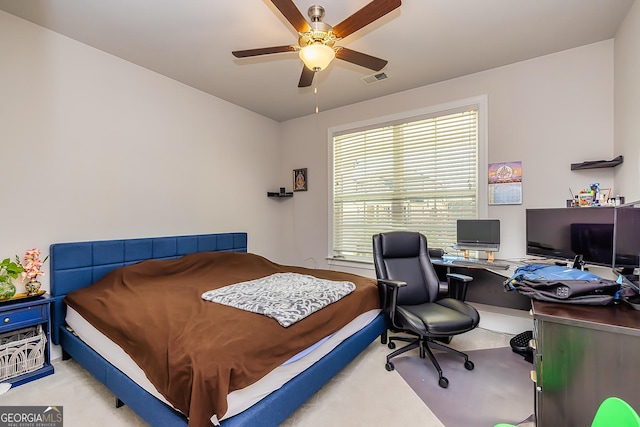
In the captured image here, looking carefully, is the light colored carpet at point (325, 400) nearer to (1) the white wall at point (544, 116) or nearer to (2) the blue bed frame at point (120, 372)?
(2) the blue bed frame at point (120, 372)

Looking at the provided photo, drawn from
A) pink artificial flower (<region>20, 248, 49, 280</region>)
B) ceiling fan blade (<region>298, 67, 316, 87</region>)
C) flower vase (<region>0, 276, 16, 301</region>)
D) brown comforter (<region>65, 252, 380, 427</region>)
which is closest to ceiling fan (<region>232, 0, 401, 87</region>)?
ceiling fan blade (<region>298, 67, 316, 87</region>)

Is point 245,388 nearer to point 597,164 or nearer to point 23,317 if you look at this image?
point 23,317

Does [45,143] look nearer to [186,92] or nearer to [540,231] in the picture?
[186,92]

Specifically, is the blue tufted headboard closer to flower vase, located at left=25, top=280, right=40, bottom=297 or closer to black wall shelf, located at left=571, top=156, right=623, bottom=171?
flower vase, located at left=25, top=280, right=40, bottom=297

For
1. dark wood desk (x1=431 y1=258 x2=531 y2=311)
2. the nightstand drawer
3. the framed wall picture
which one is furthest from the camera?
the framed wall picture

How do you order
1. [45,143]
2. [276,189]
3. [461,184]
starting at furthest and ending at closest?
[276,189], [461,184], [45,143]

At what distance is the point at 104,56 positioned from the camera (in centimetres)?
277

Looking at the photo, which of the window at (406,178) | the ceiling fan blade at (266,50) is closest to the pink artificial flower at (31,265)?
the ceiling fan blade at (266,50)

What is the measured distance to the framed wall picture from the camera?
14.9ft

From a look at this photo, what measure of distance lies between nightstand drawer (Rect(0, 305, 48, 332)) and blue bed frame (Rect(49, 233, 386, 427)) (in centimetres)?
22

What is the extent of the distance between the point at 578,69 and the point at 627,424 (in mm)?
3255

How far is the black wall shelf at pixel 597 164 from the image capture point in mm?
2388

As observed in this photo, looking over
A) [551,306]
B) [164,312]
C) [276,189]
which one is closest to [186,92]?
[276,189]

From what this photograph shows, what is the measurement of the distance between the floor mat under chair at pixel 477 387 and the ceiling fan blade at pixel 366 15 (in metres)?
2.46
